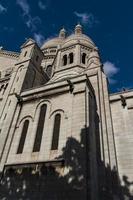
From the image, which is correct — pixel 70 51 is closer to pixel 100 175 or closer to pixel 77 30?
pixel 77 30

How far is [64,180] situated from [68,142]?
2.39 m

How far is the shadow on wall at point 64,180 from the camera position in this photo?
11.7 metres

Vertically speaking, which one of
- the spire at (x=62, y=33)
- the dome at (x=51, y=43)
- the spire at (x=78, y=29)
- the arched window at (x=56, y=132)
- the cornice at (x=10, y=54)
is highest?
the spire at (x=62, y=33)

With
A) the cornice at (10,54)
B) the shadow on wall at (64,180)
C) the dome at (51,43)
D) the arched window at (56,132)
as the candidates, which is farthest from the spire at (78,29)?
the shadow on wall at (64,180)

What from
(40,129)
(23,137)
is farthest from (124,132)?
(23,137)

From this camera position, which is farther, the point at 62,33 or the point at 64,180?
the point at 62,33

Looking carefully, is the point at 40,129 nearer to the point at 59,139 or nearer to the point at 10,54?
the point at 59,139

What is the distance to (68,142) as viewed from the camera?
45.2 ft

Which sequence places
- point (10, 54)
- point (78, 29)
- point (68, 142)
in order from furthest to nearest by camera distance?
point (78, 29) < point (10, 54) < point (68, 142)

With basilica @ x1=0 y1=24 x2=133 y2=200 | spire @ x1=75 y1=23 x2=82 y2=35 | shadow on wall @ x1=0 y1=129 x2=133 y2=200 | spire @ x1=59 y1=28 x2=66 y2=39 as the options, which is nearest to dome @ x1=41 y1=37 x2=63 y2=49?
spire @ x1=59 y1=28 x2=66 y2=39

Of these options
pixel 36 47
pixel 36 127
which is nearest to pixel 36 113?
pixel 36 127

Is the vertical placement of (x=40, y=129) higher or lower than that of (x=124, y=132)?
lower

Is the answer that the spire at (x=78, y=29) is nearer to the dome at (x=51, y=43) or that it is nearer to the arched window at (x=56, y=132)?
the dome at (x=51, y=43)

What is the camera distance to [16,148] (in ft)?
52.0
